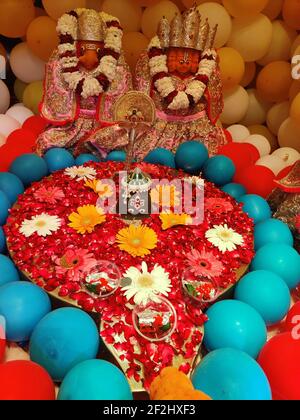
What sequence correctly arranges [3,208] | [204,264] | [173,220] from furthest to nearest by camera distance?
[3,208] → [173,220] → [204,264]

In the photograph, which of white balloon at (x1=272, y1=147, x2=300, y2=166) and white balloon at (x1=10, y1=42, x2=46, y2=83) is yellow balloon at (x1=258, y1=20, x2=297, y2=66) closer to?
white balloon at (x1=272, y1=147, x2=300, y2=166)

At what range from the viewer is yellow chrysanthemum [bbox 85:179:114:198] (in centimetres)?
283

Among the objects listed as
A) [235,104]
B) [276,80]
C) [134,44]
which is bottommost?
[235,104]

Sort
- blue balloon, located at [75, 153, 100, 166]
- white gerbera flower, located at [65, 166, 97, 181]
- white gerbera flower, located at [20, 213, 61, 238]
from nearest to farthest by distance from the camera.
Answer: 1. white gerbera flower, located at [20, 213, 61, 238]
2. white gerbera flower, located at [65, 166, 97, 181]
3. blue balloon, located at [75, 153, 100, 166]

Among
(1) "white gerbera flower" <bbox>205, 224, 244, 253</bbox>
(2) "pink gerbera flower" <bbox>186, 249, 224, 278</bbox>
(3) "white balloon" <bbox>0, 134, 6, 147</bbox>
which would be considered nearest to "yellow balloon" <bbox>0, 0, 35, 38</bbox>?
(3) "white balloon" <bbox>0, 134, 6, 147</bbox>

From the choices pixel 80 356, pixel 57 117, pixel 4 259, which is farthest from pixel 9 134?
pixel 80 356

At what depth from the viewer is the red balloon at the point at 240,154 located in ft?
11.6

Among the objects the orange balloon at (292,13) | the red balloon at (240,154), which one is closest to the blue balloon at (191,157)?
the red balloon at (240,154)

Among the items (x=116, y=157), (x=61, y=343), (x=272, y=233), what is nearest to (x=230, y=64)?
(x=116, y=157)

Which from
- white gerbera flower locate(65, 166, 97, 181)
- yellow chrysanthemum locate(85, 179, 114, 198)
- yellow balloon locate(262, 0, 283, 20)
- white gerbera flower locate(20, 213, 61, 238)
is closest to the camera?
white gerbera flower locate(20, 213, 61, 238)

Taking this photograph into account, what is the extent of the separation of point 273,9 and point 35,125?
2534mm

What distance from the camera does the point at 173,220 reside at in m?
2.61

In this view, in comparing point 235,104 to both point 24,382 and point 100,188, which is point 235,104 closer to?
point 100,188

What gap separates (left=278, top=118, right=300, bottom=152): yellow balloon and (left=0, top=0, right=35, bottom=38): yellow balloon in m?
2.62
